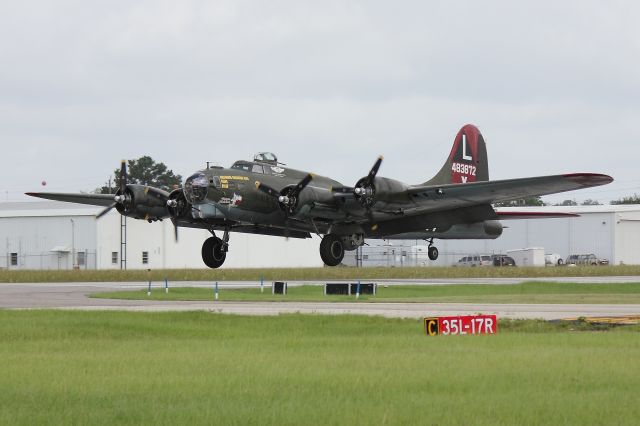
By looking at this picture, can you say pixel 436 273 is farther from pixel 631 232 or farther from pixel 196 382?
pixel 196 382

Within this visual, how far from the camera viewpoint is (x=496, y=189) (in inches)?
1686

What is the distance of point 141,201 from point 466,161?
20.1 meters

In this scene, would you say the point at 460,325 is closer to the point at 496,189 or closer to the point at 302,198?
the point at 302,198

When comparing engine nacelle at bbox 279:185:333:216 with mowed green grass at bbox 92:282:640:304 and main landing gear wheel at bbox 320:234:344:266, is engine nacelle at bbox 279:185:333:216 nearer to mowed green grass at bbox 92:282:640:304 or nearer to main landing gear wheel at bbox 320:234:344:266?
main landing gear wheel at bbox 320:234:344:266

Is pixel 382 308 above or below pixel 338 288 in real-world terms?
below

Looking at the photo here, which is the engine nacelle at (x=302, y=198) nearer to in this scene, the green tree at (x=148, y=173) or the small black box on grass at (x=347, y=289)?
the small black box on grass at (x=347, y=289)

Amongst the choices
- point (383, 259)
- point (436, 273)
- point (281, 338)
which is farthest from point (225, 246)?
point (383, 259)

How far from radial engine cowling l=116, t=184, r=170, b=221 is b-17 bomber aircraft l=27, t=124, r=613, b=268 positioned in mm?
46

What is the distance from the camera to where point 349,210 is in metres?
43.8

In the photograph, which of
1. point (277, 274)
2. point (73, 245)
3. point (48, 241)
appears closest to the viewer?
point (277, 274)

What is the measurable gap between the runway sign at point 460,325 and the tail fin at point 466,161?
88.0 feet

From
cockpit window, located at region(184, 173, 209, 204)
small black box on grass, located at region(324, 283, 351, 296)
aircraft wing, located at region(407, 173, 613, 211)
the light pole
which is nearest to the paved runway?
cockpit window, located at region(184, 173, 209, 204)

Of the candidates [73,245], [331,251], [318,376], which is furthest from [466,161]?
[73,245]

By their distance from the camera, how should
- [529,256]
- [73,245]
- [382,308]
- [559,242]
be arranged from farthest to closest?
[559,242]
[529,256]
[73,245]
[382,308]
